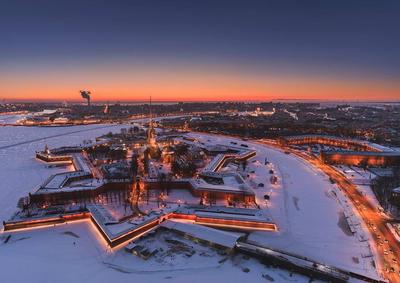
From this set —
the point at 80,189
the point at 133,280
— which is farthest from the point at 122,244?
the point at 80,189

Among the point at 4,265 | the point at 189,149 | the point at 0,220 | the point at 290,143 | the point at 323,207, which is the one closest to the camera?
the point at 4,265

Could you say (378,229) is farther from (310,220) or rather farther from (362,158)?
(362,158)

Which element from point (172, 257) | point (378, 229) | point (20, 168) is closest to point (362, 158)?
point (378, 229)

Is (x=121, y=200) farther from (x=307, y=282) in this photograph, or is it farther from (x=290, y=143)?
(x=290, y=143)

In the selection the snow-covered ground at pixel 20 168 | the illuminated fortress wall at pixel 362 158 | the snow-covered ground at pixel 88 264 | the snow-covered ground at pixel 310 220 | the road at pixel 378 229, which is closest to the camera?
the snow-covered ground at pixel 88 264

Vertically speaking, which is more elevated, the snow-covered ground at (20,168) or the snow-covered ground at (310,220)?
the snow-covered ground at (20,168)

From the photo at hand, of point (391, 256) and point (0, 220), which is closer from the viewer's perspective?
point (391, 256)

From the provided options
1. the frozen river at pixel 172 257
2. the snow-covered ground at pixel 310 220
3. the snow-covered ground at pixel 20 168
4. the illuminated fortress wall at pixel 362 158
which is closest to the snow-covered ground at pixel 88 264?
the frozen river at pixel 172 257

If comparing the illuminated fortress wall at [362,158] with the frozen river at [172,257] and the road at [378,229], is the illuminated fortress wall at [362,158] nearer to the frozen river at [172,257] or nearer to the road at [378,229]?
the road at [378,229]
